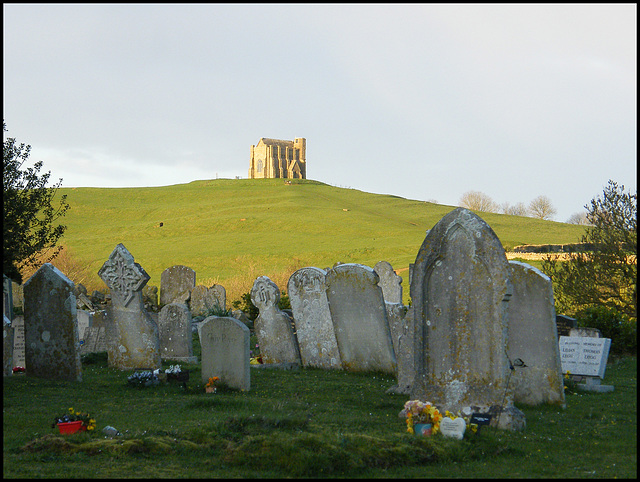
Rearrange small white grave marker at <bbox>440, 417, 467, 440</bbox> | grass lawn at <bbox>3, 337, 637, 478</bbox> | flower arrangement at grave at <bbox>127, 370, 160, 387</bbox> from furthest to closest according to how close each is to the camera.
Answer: flower arrangement at grave at <bbox>127, 370, 160, 387</bbox> → small white grave marker at <bbox>440, 417, 467, 440</bbox> → grass lawn at <bbox>3, 337, 637, 478</bbox>

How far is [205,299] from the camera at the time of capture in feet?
96.4

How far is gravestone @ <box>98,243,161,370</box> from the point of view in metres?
15.0

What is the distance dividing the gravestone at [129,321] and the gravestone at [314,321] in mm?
3382

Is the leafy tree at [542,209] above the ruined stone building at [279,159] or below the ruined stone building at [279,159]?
below

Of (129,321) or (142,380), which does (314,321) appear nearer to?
(129,321)

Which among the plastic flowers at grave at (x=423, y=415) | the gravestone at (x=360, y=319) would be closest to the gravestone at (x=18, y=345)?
the gravestone at (x=360, y=319)

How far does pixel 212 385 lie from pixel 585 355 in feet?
Answer: 24.8

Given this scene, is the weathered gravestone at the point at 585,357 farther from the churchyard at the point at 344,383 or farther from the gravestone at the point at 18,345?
the gravestone at the point at 18,345

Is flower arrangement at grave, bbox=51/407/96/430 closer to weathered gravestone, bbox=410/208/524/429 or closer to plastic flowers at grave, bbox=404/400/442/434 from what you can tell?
plastic flowers at grave, bbox=404/400/442/434

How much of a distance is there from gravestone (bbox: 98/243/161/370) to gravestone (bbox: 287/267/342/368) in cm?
338

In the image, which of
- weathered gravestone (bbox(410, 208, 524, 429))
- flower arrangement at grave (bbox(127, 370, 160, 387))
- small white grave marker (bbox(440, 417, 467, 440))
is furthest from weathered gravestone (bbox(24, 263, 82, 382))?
small white grave marker (bbox(440, 417, 467, 440))

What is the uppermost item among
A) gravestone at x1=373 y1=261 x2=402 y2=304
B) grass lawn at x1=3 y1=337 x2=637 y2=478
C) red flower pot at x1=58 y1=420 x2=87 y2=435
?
gravestone at x1=373 y1=261 x2=402 y2=304

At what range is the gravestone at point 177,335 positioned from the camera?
17.3 meters

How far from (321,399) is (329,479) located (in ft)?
16.1
